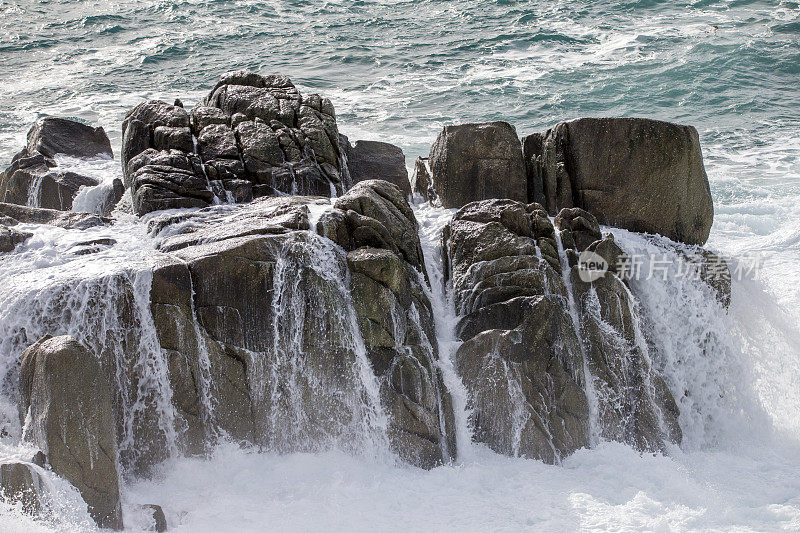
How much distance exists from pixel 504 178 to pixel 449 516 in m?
4.81

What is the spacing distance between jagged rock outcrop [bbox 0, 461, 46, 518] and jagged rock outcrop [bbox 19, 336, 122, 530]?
216 mm

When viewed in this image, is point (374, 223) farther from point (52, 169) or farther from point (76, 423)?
point (52, 169)

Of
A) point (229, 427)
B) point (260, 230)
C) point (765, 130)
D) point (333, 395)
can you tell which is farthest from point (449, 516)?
point (765, 130)

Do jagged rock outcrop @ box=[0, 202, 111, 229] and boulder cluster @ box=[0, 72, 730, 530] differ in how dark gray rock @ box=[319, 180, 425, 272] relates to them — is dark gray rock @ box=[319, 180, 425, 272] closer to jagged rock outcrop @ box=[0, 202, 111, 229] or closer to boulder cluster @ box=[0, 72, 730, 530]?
boulder cluster @ box=[0, 72, 730, 530]

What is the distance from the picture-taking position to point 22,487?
5.92 metres

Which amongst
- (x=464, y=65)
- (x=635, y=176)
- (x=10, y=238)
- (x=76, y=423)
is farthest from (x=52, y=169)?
(x=464, y=65)

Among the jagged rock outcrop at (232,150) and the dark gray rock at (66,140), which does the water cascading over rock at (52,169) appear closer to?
the dark gray rock at (66,140)

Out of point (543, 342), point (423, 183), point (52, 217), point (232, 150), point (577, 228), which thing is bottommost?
point (543, 342)

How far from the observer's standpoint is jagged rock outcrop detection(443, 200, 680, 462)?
7.97m

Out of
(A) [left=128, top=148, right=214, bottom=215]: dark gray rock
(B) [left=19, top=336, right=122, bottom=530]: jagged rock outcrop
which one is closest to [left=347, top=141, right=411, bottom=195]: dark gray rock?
(A) [left=128, top=148, right=214, bottom=215]: dark gray rock

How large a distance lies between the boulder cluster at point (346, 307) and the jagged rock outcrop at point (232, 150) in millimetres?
28

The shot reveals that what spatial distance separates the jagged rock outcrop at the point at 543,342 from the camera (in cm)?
797

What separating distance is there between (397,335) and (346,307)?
0.56 meters

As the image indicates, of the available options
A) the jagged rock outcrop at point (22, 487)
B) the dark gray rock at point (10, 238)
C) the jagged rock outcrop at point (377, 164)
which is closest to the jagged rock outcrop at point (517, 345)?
the jagged rock outcrop at point (377, 164)
